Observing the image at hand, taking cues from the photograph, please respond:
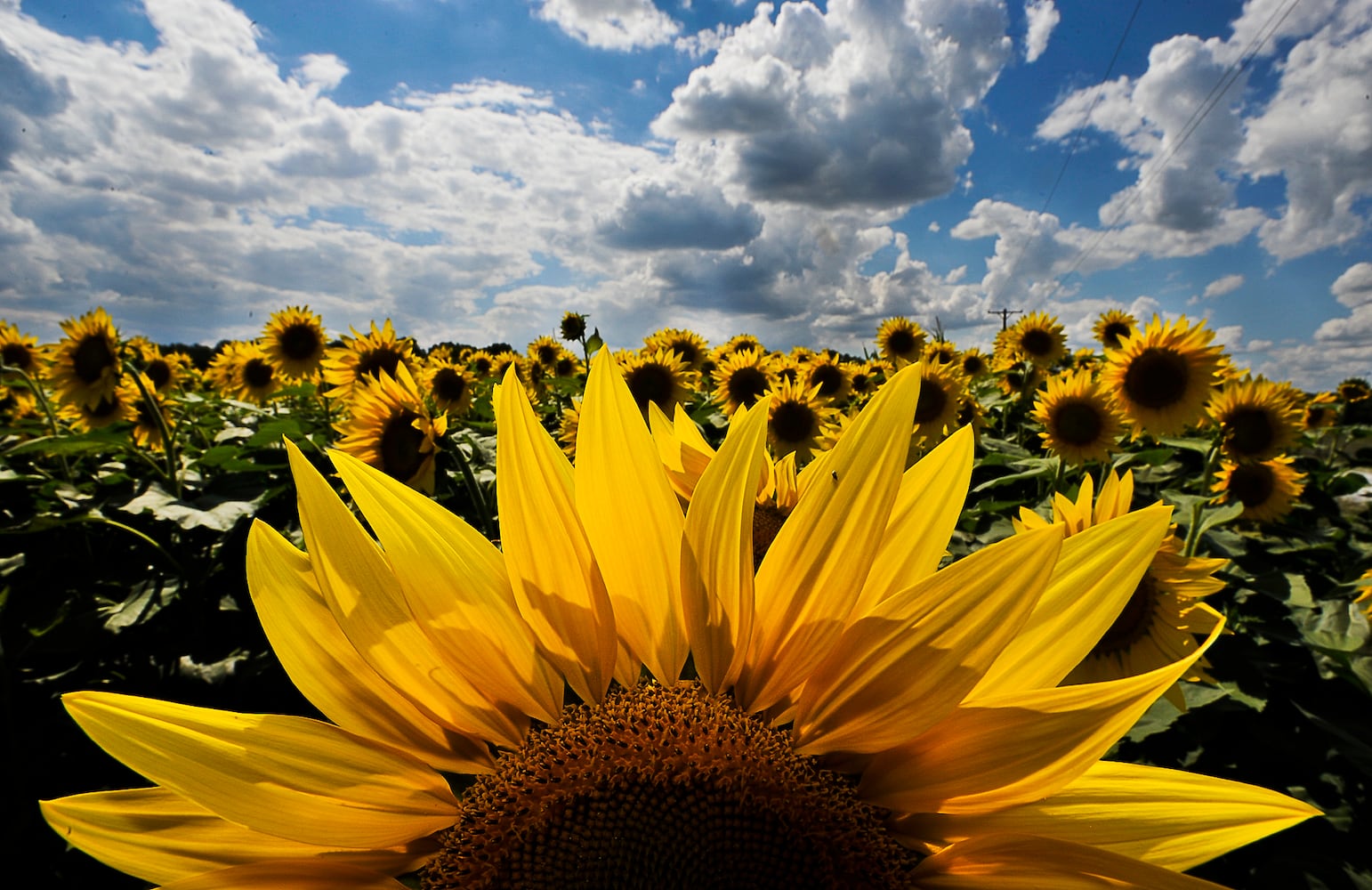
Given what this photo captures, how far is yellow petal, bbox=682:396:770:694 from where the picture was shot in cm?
75

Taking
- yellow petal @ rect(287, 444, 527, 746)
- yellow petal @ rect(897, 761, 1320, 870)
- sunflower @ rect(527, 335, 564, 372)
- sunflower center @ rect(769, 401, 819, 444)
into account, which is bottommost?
yellow petal @ rect(897, 761, 1320, 870)

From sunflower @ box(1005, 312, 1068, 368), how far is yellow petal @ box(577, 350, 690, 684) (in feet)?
31.6

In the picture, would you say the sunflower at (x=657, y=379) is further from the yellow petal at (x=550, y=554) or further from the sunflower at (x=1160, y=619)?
the yellow petal at (x=550, y=554)

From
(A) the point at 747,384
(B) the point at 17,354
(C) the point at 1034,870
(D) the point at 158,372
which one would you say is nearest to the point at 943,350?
(A) the point at 747,384

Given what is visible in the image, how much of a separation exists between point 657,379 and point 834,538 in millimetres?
5947

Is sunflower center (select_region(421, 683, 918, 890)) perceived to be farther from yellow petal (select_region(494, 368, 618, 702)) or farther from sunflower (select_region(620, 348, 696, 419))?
sunflower (select_region(620, 348, 696, 419))

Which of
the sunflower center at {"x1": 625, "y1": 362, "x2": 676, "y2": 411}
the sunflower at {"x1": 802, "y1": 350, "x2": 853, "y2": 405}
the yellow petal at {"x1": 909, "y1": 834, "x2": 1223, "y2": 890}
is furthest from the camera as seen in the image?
the sunflower at {"x1": 802, "y1": 350, "x2": 853, "y2": 405}

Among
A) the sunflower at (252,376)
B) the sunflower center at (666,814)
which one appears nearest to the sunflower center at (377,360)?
the sunflower at (252,376)

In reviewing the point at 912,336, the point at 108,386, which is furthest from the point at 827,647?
the point at 912,336

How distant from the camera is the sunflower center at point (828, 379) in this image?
7.04m

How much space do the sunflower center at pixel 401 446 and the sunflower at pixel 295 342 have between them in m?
5.20

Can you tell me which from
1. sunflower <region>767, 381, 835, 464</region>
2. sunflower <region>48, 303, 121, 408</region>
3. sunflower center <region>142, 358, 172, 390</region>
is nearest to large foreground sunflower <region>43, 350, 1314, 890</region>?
sunflower <region>767, 381, 835, 464</region>

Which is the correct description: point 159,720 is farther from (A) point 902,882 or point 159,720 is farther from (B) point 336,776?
(A) point 902,882

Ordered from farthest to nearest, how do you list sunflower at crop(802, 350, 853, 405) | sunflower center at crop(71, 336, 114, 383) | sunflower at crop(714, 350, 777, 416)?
sunflower at crop(802, 350, 853, 405)
sunflower at crop(714, 350, 777, 416)
sunflower center at crop(71, 336, 114, 383)
